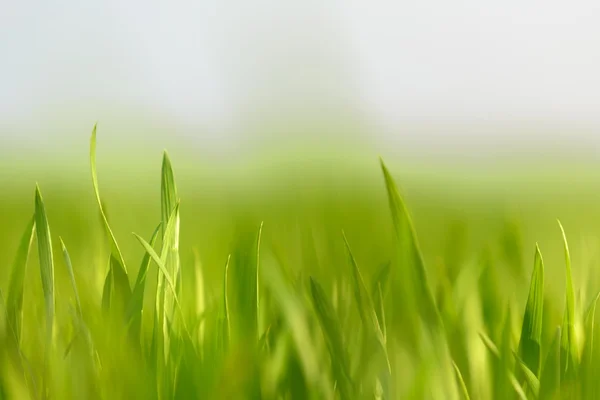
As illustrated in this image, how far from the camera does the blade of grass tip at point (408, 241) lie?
372mm

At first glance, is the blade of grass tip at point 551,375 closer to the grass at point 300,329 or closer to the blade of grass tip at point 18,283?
the grass at point 300,329

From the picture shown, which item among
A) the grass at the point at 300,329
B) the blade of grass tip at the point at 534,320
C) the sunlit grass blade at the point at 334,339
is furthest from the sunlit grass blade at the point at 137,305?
the blade of grass tip at the point at 534,320

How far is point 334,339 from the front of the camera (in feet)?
1.29

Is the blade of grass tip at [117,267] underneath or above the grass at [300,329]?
above

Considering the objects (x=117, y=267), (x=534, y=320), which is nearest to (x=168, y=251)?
(x=117, y=267)

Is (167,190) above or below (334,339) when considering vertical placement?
above

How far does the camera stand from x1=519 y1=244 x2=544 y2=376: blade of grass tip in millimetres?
431

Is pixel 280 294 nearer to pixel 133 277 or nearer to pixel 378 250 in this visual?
pixel 378 250

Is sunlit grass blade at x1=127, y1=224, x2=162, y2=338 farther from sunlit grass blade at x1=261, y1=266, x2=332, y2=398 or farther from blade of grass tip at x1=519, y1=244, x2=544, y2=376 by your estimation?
blade of grass tip at x1=519, y1=244, x2=544, y2=376

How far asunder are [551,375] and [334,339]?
15cm

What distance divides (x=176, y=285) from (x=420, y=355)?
19 cm

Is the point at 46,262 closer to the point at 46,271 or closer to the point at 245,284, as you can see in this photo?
the point at 46,271

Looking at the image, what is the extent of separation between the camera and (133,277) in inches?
30.1

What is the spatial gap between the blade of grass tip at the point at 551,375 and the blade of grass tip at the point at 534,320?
0.8 inches
